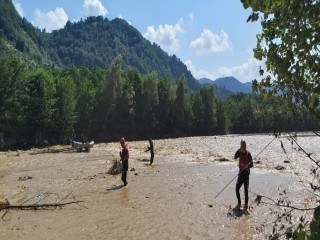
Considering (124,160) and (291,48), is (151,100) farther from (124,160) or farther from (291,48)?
(291,48)

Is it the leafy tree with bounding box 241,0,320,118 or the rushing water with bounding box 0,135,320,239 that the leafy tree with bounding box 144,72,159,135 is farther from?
the leafy tree with bounding box 241,0,320,118

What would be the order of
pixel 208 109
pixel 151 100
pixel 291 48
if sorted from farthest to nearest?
pixel 208 109, pixel 151 100, pixel 291 48

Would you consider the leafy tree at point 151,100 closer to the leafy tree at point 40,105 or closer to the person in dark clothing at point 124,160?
the leafy tree at point 40,105

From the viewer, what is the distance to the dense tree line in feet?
240

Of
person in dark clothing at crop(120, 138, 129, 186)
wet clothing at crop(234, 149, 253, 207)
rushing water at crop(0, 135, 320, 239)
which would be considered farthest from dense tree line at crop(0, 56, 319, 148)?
wet clothing at crop(234, 149, 253, 207)

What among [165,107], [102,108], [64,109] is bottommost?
[64,109]

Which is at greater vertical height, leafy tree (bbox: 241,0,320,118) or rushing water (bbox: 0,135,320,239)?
leafy tree (bbox: 241,0,320,118)

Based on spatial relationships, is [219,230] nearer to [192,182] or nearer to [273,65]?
[273,65]

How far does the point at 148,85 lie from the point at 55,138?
34757 millimetres

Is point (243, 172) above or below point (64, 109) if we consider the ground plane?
below

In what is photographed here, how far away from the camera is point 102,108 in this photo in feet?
313

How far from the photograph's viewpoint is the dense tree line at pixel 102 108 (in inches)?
2879

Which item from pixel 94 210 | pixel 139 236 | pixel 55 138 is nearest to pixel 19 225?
pixel 94 210

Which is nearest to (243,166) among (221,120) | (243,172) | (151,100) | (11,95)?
(243,172)
